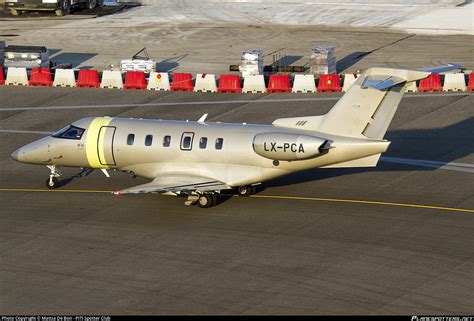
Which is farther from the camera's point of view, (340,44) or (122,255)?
(340,44)

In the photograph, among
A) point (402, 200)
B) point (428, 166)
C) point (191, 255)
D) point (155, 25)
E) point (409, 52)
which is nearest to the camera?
point (191, 255)

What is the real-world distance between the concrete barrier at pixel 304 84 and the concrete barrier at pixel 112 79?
9.58 meters

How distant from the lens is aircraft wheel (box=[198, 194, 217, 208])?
115 ft

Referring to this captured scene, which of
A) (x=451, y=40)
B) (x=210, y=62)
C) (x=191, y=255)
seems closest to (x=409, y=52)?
(x=451, y=40)

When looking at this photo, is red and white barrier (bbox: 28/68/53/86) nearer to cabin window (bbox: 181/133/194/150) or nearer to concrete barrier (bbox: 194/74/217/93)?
concrete barrier (bbox: 194/74/217/93)

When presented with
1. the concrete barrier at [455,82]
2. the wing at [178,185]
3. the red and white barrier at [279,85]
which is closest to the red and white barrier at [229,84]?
the red and white barrier at [279,85]

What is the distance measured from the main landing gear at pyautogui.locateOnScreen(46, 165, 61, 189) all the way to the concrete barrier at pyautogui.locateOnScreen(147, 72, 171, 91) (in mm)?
16621

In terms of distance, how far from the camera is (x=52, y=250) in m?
31.9

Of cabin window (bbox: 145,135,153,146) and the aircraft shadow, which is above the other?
cabin window (bbox: 145,135,153,146)

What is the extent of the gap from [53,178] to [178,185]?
20.1 ft

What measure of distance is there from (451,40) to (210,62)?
15.4 meters

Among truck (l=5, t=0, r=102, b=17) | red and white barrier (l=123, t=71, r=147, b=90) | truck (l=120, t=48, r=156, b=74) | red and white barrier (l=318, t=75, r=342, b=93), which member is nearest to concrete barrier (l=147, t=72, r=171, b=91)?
red and white barrier (l=123, t=71, r=147, b=90)

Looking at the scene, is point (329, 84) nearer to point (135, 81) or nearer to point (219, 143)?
point (135, 81)

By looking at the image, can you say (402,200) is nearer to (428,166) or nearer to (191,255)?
(428,166)
